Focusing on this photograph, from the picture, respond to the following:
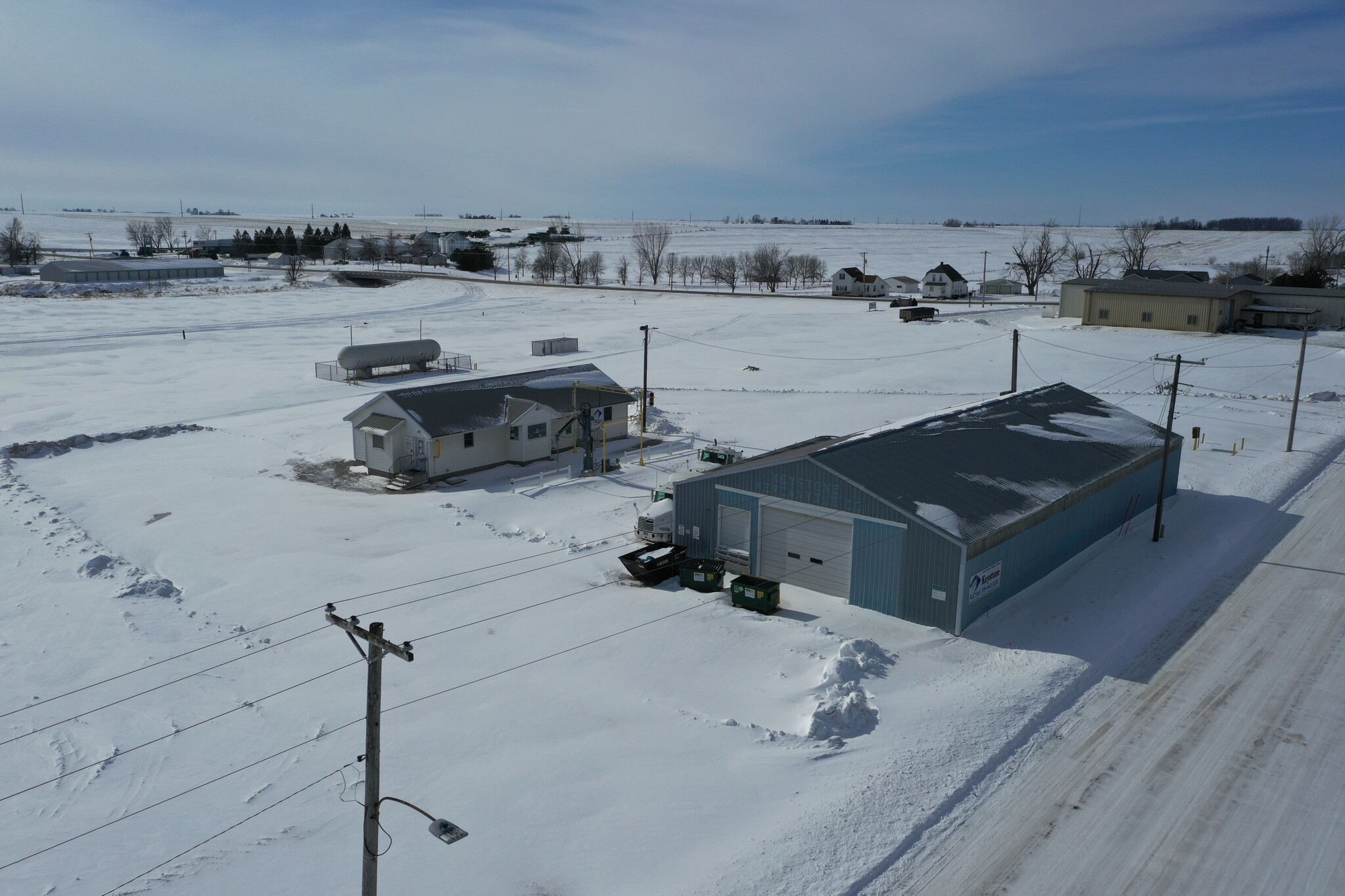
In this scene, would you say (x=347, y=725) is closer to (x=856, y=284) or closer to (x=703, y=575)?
(x=703, y=575)

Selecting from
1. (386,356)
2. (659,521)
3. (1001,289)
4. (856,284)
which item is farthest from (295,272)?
(659,521)

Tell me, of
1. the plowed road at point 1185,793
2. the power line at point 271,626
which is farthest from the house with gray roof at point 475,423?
the plowed road at point 1185,793

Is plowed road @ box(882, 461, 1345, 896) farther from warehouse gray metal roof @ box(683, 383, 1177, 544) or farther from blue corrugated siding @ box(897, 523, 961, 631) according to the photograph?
warehouse gray metal roof @ box(683, 383, 1177, 544)

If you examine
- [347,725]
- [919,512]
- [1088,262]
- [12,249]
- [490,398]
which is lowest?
[347,725]

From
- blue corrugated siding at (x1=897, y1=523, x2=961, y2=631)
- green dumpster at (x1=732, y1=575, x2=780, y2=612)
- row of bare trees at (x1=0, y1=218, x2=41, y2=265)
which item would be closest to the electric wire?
blue corrugated siding at (x1=897, y1=523, x2=961, y2=631)

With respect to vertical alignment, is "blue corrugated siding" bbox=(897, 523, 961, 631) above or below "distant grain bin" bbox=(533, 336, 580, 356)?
below
